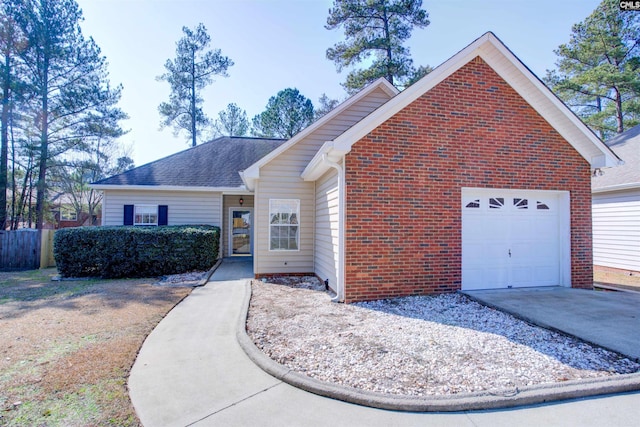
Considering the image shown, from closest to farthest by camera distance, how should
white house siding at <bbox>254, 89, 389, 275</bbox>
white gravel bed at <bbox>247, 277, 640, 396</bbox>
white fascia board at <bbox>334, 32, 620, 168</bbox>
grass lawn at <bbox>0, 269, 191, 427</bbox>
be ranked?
grass lawn at <bbox>0, 269, 191, 427</bbox>
white gravel bed at <bbox>247, 277, 640, 396</bbox>
white fascia board at <bbox>334, 32, 620, 168</bbox>
white house siding at <bbox>254, 89, 389, 275</bbox>

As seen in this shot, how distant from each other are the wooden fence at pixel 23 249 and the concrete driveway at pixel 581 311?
15.3m

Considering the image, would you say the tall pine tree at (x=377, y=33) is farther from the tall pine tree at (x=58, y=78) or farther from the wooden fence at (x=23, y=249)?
the wooden fence at (x=23, y=249)

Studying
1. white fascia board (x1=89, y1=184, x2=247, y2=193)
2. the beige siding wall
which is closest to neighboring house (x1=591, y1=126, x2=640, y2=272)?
white fascia board (x1=89, y1=184, x2=247, y2=193)

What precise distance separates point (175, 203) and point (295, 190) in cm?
606

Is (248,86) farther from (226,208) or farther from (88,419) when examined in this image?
(88,419)

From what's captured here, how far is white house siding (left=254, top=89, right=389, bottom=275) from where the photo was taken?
9.95 m

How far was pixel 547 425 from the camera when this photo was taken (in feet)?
8.98

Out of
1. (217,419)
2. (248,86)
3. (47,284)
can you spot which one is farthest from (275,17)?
(217,419)

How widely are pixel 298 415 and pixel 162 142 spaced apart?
29.1 m

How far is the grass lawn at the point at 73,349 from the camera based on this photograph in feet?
9.61

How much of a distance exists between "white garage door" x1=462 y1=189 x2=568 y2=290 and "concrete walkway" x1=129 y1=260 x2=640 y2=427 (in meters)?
4.18

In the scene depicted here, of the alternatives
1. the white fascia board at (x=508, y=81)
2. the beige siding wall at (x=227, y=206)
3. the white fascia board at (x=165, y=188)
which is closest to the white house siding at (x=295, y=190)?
the white fascia board at (x=165, y=188)

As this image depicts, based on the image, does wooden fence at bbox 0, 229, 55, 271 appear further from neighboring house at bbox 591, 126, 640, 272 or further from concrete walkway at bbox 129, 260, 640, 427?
neighboring house at bbox 591, 126, 640, 272

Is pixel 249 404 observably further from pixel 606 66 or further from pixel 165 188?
pixel 606 66
